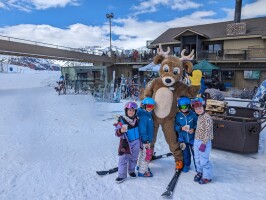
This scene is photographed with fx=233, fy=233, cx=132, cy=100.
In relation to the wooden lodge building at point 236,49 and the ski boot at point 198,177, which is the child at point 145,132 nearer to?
the ski boot at point 198,177

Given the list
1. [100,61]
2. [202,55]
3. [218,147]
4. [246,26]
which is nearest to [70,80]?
[100,61]

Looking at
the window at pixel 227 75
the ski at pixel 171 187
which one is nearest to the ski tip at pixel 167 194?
the ski at pixel 171 187

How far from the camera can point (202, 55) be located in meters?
21.4

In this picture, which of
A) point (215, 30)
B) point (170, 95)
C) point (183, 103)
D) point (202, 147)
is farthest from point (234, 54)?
point (202, 147)

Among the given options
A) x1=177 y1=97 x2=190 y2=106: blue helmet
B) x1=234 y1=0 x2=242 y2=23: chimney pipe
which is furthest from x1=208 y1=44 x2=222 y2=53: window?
x1=177 y1=97 x2=190 y2=106: blue helmet

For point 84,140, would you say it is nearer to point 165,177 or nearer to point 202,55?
point 165,177

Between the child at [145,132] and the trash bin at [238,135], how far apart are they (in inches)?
71.4

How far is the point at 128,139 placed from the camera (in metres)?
3.62

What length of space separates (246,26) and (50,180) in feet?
76.1

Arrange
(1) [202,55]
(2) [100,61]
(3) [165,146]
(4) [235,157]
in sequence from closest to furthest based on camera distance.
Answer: (4) [235,157] < (3) [165,146] < (1) [202,55] < (2) [100,61]

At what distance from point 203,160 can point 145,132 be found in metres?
0.97

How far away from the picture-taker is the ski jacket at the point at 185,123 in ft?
12.3

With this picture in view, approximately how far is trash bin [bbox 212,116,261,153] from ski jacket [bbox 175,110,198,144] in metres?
1.27

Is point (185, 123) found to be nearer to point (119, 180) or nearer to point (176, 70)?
point (176, 70)
